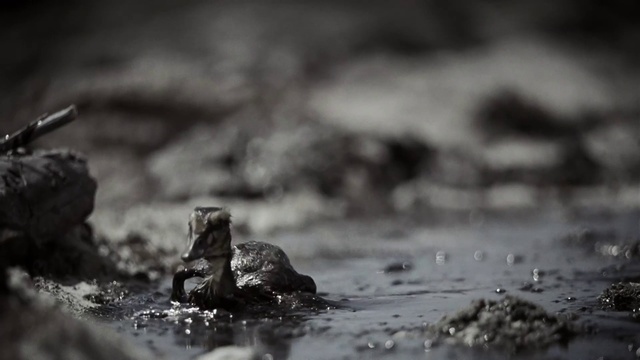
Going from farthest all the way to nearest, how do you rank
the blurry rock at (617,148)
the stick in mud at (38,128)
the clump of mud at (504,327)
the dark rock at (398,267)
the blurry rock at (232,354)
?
the blurry rock at (617,148)
the dark rock at (398,267)
the stick in mud at (38,128)
the clump of mud at (504,327)
the blurry rock at (232,354)

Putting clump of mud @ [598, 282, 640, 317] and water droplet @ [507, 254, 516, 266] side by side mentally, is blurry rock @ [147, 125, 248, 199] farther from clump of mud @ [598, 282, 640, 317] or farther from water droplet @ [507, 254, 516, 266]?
clump of mud @ [598, 282, 640, 317]

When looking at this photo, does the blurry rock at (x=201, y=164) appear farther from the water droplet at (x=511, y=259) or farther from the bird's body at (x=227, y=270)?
the bird's body at (x=227, y=270)

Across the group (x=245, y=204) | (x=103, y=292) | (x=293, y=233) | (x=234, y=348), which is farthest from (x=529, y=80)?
(x=234, y=348)

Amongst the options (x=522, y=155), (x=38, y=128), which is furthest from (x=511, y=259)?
(x=522, y=155)

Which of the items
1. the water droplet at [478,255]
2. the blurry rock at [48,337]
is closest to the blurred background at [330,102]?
the water droplet at [478,255]

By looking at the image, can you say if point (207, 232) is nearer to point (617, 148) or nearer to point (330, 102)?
point (617, 148)

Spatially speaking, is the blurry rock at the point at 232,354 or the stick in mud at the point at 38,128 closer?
the blurry rock at the point at 232,354

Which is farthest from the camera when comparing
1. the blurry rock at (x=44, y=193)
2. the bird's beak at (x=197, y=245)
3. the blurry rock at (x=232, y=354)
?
the blurry rock at (x=44, y=193)
